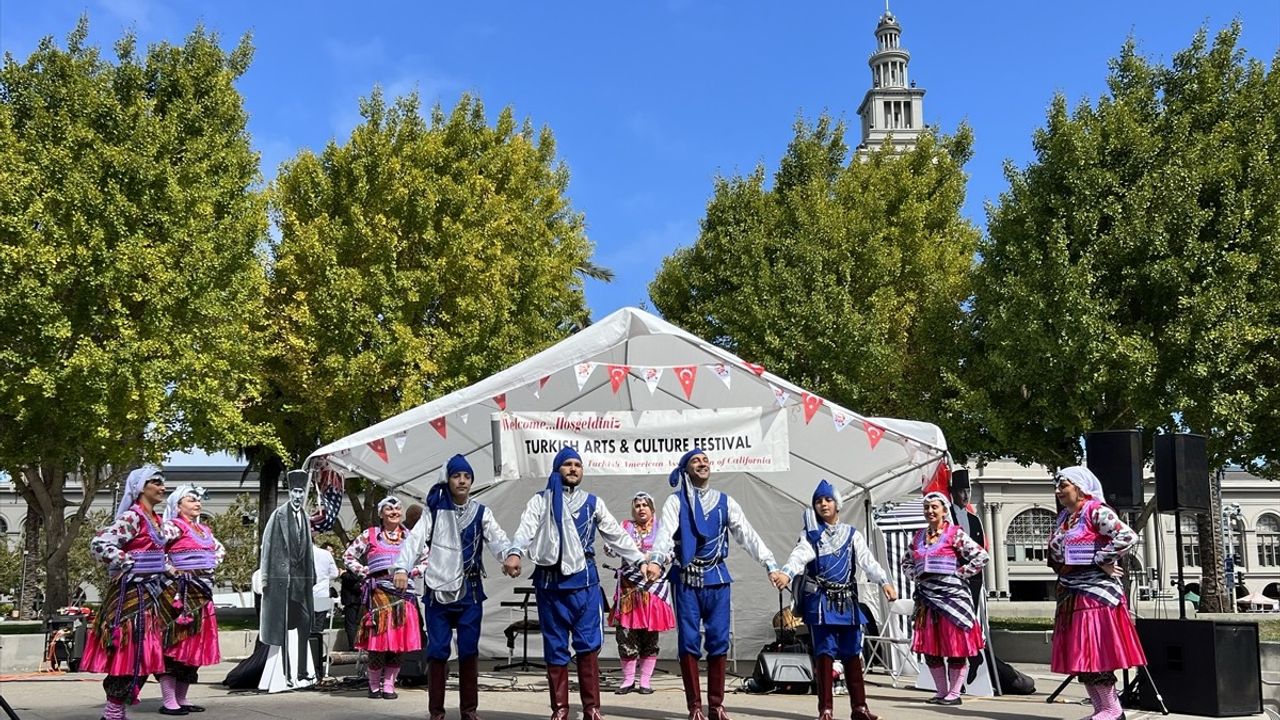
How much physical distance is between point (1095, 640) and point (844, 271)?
17704 mm

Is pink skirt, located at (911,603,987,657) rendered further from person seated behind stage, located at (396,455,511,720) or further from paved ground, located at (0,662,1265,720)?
person seated behind stage, located at (396,455,511,720)

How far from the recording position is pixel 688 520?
8195 mm

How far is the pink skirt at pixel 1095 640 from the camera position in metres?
8.05

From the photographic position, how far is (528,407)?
1373 cm

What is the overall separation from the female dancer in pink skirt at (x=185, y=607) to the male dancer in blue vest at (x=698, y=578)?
12.1 ft

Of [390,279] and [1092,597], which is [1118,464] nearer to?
[1092,597]

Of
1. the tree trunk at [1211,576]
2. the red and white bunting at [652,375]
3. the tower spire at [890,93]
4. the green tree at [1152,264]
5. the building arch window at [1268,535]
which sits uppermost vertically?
the tower spire at [890,93]

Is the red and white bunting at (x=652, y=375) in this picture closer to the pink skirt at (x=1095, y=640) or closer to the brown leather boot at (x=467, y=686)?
the brown leather boot at (x=467, y=686)

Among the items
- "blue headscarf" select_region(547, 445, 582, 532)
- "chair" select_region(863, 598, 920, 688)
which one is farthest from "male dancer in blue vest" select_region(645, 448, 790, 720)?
"chair" select_region(863, 598, 920, 688)

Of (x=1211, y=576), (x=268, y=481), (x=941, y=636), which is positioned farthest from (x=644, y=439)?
(x=268, y=481)

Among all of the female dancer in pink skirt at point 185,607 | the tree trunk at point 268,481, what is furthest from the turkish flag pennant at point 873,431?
the tree trunk at point 268,481

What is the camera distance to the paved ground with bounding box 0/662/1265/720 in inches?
360

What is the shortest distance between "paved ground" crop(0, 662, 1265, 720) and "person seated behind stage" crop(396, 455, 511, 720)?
3.46ft

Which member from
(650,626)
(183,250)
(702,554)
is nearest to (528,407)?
(650,626)
